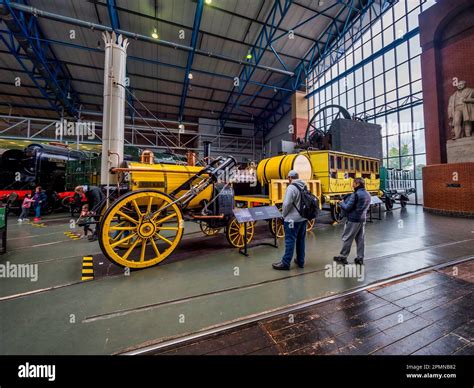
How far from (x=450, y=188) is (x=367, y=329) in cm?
1065

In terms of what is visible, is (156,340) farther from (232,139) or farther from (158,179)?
(232,139)

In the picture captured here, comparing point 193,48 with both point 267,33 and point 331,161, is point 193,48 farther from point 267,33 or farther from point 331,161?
point 331,161

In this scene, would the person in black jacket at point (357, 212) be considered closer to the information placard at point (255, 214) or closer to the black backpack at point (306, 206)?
the black backpack at point (306, 206)

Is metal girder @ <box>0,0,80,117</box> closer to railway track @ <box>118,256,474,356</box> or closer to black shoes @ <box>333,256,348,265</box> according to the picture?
railway track @ <box>118,256,474,356</box>

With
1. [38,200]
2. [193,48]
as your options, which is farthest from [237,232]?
[193,48]

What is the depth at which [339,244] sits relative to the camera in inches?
198

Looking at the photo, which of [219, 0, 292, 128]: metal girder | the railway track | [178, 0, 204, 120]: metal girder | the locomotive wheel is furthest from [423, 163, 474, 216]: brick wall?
[178, 0, 204, 120]: metal girder

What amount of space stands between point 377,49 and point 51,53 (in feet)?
68.3

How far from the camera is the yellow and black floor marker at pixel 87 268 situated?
132 inches

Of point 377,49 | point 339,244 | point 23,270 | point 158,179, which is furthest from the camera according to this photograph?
point 377,49

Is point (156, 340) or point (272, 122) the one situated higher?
point (272, 122)

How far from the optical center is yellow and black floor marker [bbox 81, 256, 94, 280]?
11.0 feet
